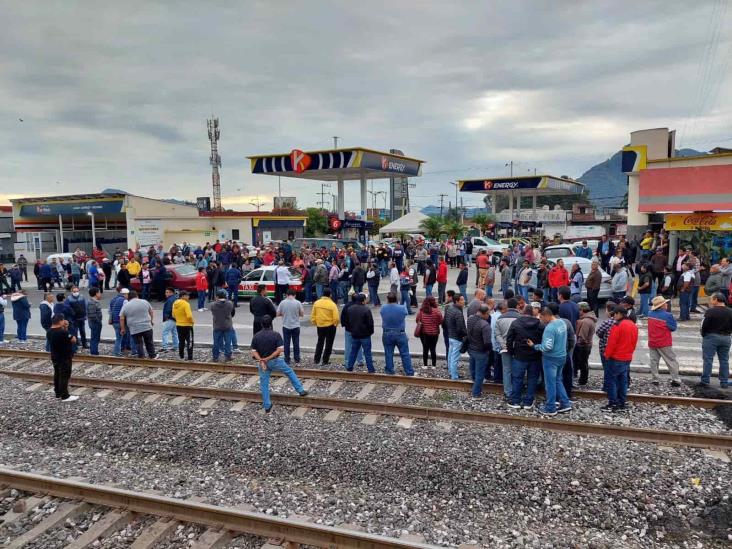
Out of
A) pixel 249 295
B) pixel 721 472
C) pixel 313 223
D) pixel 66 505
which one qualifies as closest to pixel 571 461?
pixel 721 472

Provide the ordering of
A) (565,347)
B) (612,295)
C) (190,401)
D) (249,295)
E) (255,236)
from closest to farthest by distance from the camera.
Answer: (565,347) < (190,401) < (612,295) < (249,295) < (255,236)

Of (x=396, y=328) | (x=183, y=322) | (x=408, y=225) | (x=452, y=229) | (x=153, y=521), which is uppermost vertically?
(x=408, y=225)

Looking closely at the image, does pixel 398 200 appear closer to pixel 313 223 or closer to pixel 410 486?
pixel 313 223

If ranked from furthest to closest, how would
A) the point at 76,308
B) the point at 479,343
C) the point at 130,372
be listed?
1. the point at 76,308
2. the point at 130,372
3. the point at 479,343

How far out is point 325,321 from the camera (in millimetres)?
11258

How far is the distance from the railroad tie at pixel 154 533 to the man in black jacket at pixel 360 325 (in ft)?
17.4

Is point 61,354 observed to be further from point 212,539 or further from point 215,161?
point 215,161

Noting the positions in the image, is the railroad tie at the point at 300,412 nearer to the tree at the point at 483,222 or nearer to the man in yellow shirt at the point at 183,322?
the man in yellow shirt at the point at 183,322

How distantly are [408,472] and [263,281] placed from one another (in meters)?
13.4

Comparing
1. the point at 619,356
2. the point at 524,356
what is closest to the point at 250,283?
the point at 524,356

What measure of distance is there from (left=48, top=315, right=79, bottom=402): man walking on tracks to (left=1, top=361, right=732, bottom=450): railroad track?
0.65 m

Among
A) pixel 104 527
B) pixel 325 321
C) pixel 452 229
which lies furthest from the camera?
pixel 452 229

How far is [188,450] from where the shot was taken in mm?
7703

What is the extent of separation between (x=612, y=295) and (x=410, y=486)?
A: 11.7 m
